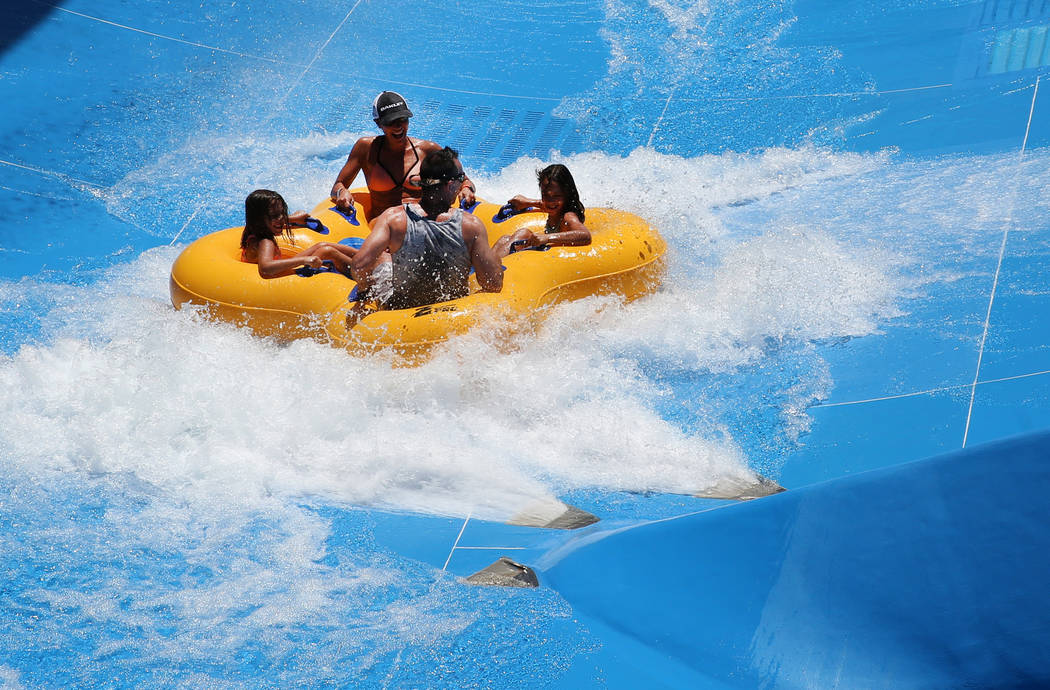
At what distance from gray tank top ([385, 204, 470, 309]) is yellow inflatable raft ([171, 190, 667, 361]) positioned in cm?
10

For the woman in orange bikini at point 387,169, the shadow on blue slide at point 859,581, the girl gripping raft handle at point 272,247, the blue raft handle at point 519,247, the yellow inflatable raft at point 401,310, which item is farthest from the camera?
the woman in orange bikini at point 387,169

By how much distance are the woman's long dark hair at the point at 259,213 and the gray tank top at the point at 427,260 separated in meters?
0.67

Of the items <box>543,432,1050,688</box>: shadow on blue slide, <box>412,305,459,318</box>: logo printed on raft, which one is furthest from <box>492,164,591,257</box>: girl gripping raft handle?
<box>543,432,1050,688</box>: shadow on blue slide

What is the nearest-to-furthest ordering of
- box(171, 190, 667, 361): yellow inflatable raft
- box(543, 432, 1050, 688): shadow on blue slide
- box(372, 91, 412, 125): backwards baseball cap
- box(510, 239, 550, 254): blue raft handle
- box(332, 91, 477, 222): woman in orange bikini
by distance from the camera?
box(543, 432, 1050, 688): shadow on blue slide → box(171, 190, 667, 361): yellow inflatable raft → box(510, 239, 550, 254): blue raft handle → box(372, 91, 412, 125): backwards baseball cap → box(332, 91, 477, 222): woman in orange bikini

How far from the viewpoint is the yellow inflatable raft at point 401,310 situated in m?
4.11

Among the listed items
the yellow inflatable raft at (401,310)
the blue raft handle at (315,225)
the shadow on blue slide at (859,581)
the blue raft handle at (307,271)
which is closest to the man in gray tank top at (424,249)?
the yellow inflatable raft at (401,310)

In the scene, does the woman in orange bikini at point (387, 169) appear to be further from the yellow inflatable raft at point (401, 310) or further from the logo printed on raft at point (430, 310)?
the logo printed on raft at point (430, 310)

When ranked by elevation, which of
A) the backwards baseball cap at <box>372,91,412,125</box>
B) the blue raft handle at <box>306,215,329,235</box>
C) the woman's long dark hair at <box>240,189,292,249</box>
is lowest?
the blue raft handle at <box>306,215,329,235</box>

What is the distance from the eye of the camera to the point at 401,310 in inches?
165

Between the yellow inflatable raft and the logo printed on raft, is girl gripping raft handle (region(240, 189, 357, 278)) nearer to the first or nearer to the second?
the yellow inflatable raft

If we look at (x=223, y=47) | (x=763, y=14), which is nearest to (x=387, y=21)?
(x=223, y=47)

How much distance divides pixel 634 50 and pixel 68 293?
4.83 metres

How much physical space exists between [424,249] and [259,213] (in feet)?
2.74

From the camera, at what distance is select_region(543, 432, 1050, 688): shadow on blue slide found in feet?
6.90
